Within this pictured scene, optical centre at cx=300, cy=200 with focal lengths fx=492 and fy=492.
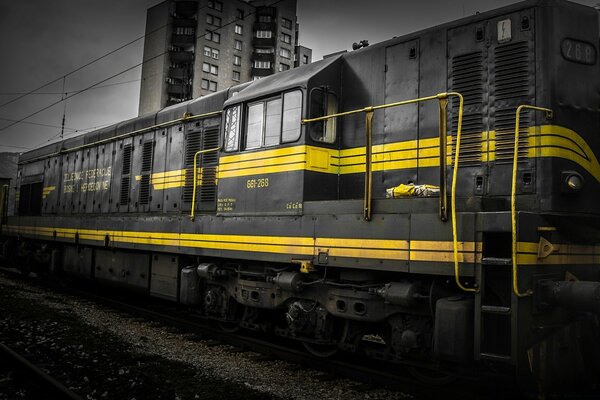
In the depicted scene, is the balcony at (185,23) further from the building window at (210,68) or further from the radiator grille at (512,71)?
the radiator grille at (512,71)

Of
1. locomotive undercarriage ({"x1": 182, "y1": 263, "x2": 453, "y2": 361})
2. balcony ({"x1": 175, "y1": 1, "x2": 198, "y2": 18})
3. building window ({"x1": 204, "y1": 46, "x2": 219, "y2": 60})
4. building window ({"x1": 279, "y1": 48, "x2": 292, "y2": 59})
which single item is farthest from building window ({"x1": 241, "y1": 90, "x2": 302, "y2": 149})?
building window ({"x1": 279, "y1": 48, "x2": 292, "y2": 59})

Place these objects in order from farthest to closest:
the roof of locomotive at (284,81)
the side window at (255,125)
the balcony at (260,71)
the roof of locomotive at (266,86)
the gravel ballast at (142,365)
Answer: the balcony at (260,71) → the side window at (255,125) → the roof of locomotive at (284,81) → the roof of locomotive at (266,86) → the gravel ballast at (142,365)

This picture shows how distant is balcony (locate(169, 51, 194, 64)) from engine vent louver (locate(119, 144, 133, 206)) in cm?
4327

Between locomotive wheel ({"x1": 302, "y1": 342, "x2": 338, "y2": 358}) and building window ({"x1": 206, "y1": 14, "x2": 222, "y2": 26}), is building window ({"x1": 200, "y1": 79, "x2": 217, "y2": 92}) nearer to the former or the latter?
building window ({"x1": 206, "y1": 14, "x2": 222, "y2": 26})

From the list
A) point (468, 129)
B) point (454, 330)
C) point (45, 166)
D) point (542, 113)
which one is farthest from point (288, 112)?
point (45, 166)

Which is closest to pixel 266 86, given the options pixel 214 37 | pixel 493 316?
pixel 493 316

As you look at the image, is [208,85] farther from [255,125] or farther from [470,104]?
[470,104]

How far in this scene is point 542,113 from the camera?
4680 millimetres

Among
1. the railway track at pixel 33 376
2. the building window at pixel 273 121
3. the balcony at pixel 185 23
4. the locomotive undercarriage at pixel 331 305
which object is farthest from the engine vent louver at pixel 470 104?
the balcony at pixel 185 23

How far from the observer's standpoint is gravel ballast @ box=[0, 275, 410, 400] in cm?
498

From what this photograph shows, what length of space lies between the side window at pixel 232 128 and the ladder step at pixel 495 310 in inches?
157

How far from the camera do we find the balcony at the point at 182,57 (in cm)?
5134

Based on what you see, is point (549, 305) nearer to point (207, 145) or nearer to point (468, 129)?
point (468, 129)

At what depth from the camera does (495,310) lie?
13.6ft
